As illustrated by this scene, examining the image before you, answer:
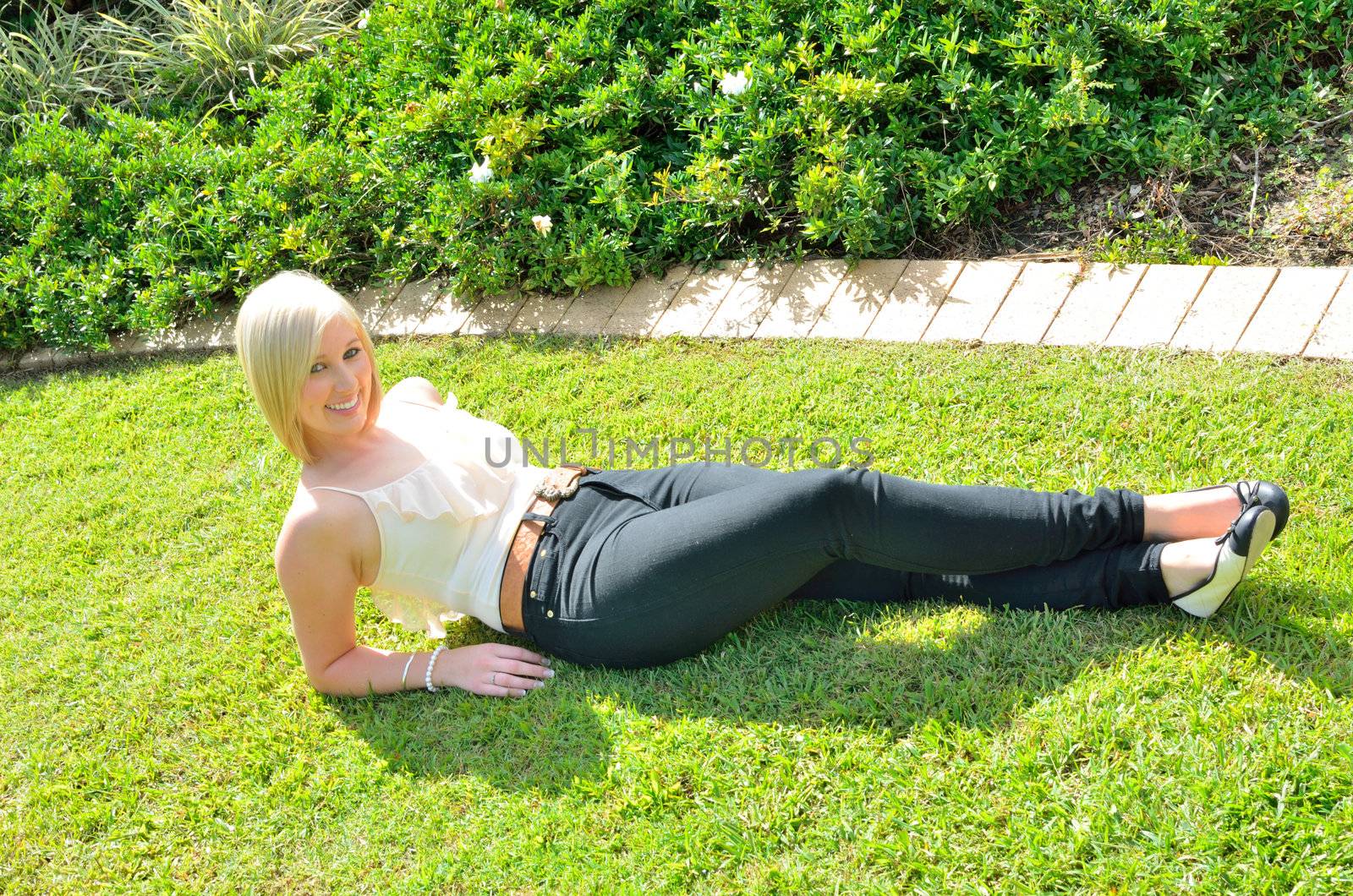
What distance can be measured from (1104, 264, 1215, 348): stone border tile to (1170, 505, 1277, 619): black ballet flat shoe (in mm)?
1401

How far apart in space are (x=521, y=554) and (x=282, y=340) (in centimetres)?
82

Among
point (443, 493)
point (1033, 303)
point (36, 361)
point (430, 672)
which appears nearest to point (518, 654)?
point (430, 672)

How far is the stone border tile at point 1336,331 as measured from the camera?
11.6ft

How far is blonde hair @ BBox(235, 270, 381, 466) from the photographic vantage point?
266 cm

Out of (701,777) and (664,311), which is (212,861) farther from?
(664,311)

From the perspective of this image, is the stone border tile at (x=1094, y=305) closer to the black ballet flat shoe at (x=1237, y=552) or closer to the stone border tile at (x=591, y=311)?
the black ballet flat shoe at (x=1237, y=552)

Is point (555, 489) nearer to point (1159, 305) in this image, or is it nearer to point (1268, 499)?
point (1268, 499)

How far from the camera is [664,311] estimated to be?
15.3 ft

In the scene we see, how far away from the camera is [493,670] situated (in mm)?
2961

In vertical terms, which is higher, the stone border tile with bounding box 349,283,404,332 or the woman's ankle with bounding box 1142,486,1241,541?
the woman's ankle with bounding box 1142,486,1241,541

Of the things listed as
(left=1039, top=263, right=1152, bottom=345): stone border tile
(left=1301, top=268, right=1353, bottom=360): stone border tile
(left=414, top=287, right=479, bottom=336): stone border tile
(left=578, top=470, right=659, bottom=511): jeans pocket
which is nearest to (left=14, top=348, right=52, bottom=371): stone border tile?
(left=414, top=287, right=479, bottom=336): stone border tile

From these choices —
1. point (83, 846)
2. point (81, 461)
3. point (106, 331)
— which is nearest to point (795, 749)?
point (83, 846)

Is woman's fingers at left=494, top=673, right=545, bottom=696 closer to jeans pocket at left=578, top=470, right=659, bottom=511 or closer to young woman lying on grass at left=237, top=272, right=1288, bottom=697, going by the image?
young woman lying on grass at left=237, top=272, right=1288, bottom=697

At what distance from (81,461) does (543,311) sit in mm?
2055
